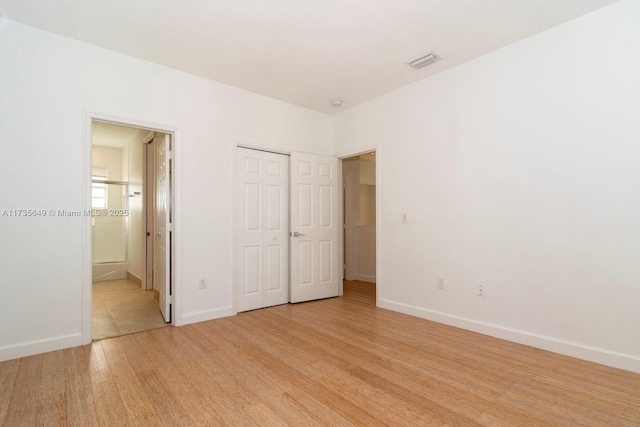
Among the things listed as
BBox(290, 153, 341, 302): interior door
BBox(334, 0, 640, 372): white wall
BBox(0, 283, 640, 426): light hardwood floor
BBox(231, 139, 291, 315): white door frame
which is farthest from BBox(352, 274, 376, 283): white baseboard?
BBox(231, 139, 291, 315): white door frame

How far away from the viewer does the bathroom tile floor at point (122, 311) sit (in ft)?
11.4

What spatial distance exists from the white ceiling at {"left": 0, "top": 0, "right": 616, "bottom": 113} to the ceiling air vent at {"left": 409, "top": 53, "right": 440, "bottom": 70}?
0.07m

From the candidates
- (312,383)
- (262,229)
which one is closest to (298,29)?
(262,229)

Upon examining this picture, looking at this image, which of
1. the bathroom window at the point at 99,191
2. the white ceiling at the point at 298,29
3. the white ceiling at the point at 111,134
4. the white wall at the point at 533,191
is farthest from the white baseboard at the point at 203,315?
the bathroom window at the point at 99,191

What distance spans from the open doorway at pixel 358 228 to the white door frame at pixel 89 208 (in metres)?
3.26

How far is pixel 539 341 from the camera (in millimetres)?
2943

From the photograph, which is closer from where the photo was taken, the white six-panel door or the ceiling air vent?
the ceiling air vent

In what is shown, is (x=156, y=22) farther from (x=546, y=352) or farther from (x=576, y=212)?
(x=546, y=352)

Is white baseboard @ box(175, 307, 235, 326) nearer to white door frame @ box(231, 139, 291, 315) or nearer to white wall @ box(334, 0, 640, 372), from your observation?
white door frame @ box(231, 139, 291, 315)

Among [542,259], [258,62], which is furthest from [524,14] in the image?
[258,62]

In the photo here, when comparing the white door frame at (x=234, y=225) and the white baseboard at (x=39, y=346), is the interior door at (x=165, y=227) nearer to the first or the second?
the white door frame at (x=234, y=225)

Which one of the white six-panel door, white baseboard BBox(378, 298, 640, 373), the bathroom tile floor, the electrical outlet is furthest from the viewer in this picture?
the white six-panel door

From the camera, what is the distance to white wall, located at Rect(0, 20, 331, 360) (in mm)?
2758

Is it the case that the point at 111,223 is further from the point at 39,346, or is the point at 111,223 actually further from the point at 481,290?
the point at 481,290
